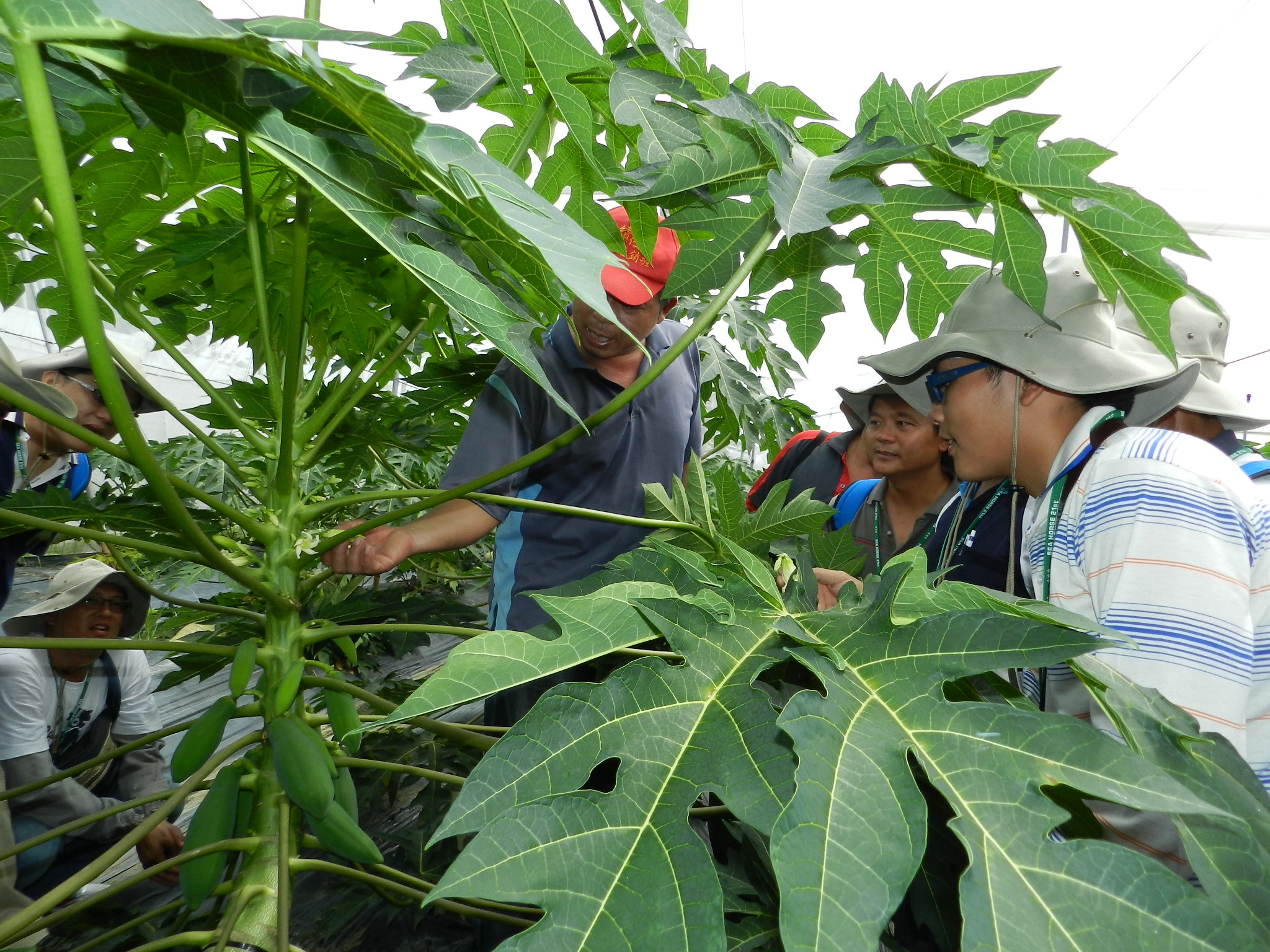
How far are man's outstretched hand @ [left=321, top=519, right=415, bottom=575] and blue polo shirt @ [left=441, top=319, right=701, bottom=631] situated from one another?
24 centimetres

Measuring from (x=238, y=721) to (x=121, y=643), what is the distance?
1.93 meters

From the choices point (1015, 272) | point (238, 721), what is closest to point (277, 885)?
point (1015, 272)

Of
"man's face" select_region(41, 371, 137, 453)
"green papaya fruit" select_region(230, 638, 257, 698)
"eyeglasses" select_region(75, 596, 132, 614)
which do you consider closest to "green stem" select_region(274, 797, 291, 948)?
"green papaya fruit" select_region(230, 638, 257, 698)

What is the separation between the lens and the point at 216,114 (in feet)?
1.35

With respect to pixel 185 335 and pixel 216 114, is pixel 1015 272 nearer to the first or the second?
pixel 216 114

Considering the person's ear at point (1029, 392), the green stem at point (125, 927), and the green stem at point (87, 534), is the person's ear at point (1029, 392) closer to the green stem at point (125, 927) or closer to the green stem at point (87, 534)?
the green stem at point (87, 534)

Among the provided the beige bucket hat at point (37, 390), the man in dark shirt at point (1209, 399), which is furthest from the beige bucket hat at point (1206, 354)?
the beige bucket hat at point (37, 390)

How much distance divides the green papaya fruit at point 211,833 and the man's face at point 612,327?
0.75 metres

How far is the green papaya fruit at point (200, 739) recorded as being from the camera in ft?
2.41

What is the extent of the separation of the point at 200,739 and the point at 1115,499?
815mm

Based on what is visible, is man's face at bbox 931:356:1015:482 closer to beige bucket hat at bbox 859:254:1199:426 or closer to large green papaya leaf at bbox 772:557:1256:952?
beige bucket hat at bbox 859:254:1199:426

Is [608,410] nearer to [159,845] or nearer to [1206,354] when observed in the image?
[1206,354]

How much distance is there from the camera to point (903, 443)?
1.63 metres

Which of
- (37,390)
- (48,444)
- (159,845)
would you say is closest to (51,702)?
(159,845)
